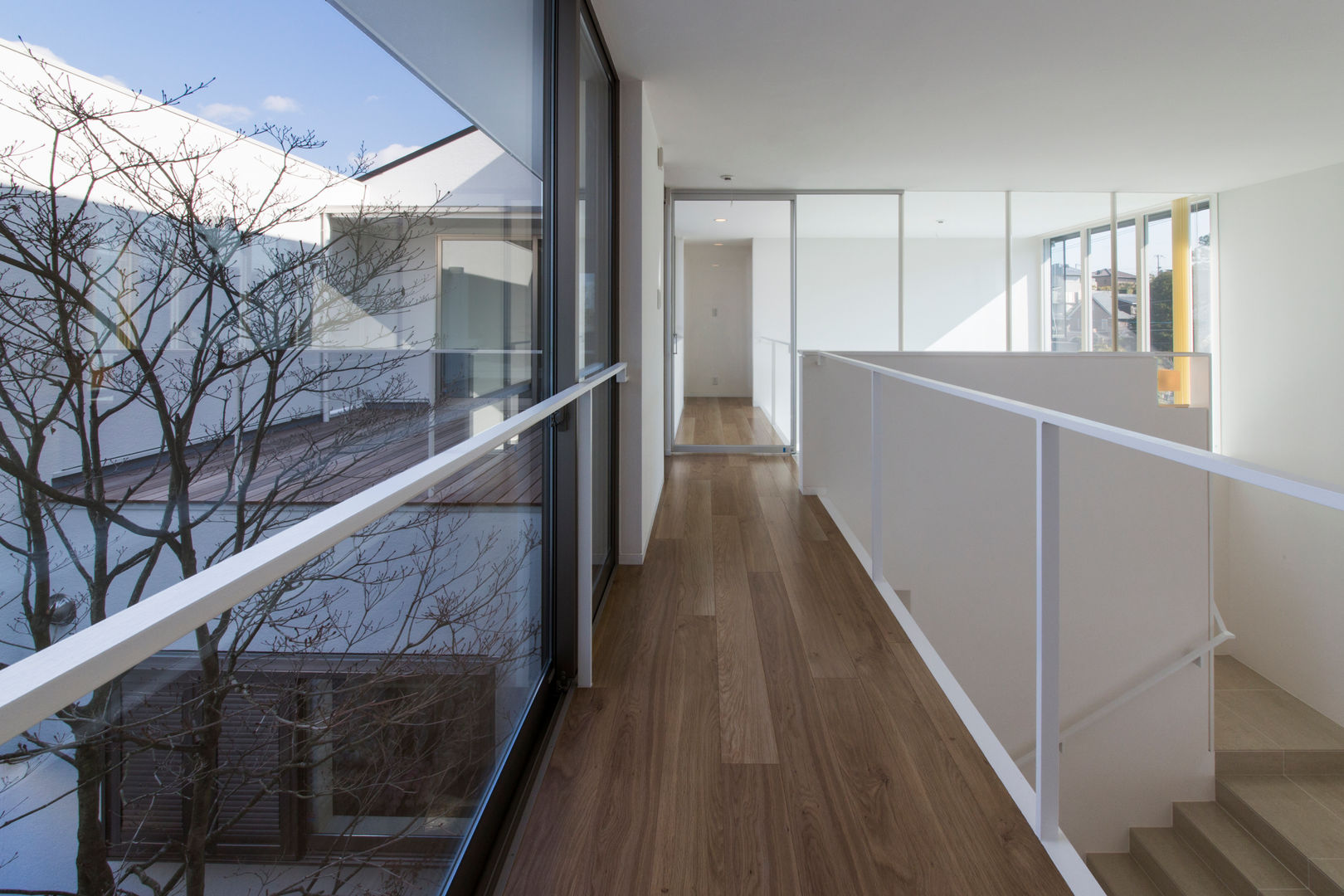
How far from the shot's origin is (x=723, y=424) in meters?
8.00

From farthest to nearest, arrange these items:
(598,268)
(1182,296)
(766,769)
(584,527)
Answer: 1. (1182,296)
2. (598,268)
3. (584,527)
4. (766,769)

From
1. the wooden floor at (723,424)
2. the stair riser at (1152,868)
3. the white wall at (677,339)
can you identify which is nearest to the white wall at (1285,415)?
the stair riser at (1152,868)

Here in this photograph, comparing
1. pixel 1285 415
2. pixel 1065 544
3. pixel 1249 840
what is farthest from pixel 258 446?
pixel 1285 415

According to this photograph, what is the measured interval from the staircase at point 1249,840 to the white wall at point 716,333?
5.30 m

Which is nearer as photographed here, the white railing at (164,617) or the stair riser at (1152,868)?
the white railing at (164,617)

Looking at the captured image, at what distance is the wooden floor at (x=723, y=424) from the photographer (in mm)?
7066

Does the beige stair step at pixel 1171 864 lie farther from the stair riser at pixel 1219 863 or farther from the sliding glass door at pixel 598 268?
the sliding glass door at pixel 598 268

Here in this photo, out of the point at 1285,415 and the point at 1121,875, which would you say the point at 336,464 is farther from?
the point at 1285,415

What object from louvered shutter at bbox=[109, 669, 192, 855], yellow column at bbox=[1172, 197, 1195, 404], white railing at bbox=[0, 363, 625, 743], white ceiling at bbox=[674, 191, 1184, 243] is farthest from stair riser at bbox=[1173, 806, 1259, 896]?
louvered shutter at bbox=[109, 669, 192, 855]

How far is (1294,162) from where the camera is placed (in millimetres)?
5566

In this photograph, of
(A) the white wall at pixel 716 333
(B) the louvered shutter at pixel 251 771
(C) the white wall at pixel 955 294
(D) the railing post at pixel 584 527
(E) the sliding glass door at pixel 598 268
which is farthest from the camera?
(A) the white wall at pixel 716 333

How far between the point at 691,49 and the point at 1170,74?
222 centimetres

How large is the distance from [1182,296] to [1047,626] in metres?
6.66

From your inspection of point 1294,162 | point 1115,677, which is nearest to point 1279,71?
point 1294,162
